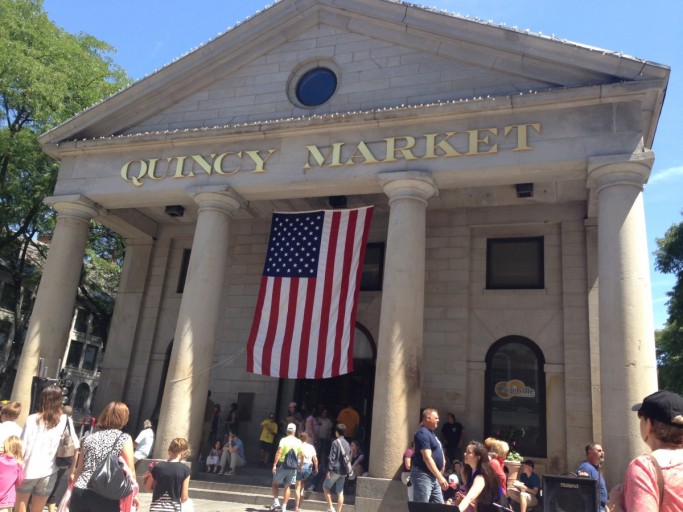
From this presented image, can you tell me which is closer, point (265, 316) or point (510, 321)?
point (265, 316)

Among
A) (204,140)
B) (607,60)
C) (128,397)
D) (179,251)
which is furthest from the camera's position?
(179,251)

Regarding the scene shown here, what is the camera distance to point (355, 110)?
1581cm

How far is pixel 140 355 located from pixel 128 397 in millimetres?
1421

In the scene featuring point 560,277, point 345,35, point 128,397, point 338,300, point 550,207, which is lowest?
point 128,397

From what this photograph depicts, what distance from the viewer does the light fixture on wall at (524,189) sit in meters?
15.5

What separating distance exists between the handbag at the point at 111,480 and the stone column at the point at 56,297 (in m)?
12.2

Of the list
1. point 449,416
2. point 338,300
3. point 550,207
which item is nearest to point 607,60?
point 550,207

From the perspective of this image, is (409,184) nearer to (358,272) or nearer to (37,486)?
(358,272)

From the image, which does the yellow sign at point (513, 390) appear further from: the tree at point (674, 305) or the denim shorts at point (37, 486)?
the tree at point (674, 305)

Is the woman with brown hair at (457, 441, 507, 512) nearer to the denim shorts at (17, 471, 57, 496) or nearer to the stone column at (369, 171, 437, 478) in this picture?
the denim shorts at (17, 471, 57, 496)

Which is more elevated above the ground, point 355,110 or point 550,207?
point 355,110

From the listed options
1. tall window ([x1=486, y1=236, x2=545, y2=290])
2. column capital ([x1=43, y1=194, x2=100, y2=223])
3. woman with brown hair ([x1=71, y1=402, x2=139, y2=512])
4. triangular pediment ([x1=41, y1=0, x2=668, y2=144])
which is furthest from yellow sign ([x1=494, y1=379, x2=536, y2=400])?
column capital ([x1=43, y1=194, x2=100, y2=223])

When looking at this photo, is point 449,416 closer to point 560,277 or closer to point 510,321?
point 510,321

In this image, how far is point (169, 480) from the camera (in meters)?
6.18
